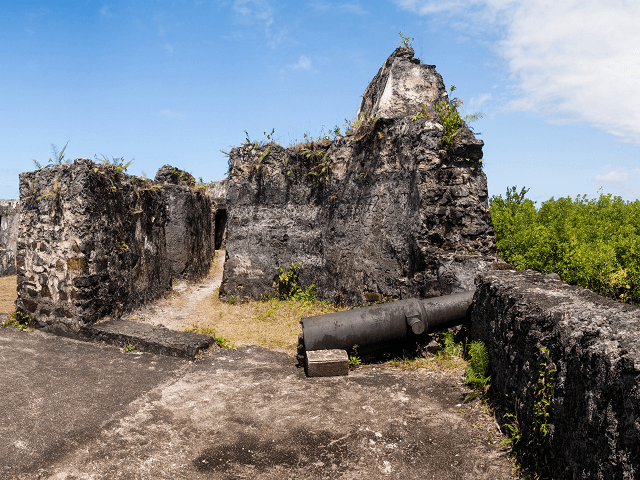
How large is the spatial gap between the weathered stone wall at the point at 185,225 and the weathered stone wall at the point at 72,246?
2472mm

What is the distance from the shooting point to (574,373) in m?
2.56

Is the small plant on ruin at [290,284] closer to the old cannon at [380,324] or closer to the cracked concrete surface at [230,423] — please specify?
the cracked concrete surface at [230,423]

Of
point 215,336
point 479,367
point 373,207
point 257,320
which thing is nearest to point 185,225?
point 257,320

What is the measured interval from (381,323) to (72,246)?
194 inches

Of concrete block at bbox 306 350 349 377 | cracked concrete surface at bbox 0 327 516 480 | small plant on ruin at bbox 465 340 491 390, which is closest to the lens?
cracked concrete surface at bbox 0 327 516 480

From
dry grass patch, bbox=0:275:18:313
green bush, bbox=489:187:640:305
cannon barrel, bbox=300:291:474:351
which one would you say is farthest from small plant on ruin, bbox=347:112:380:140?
dry grass patch, bbox=0:275:18:313

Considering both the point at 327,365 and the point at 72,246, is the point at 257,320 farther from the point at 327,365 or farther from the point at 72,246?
Answer: the point at 72,246

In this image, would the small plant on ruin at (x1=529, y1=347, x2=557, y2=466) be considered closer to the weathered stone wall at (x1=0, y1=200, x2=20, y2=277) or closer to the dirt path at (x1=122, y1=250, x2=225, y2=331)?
the dirt path at (x1=122, y1=250, x2=225, y2=331)

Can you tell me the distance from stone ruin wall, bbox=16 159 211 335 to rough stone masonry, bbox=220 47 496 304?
2.67 metres

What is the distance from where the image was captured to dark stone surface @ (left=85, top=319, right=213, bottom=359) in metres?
6.04

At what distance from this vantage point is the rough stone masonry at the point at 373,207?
6789 millimetres

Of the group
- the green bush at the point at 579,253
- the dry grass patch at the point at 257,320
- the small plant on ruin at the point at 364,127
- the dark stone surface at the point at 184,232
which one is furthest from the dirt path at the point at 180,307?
the green bush at the point at 579,253

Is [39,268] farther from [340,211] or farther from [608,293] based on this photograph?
[608,293]

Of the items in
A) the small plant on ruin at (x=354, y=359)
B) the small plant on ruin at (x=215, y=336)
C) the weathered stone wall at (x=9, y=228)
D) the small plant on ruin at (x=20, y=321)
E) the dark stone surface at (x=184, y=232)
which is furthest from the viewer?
the weathered stone wall at (x=9, y=228)
